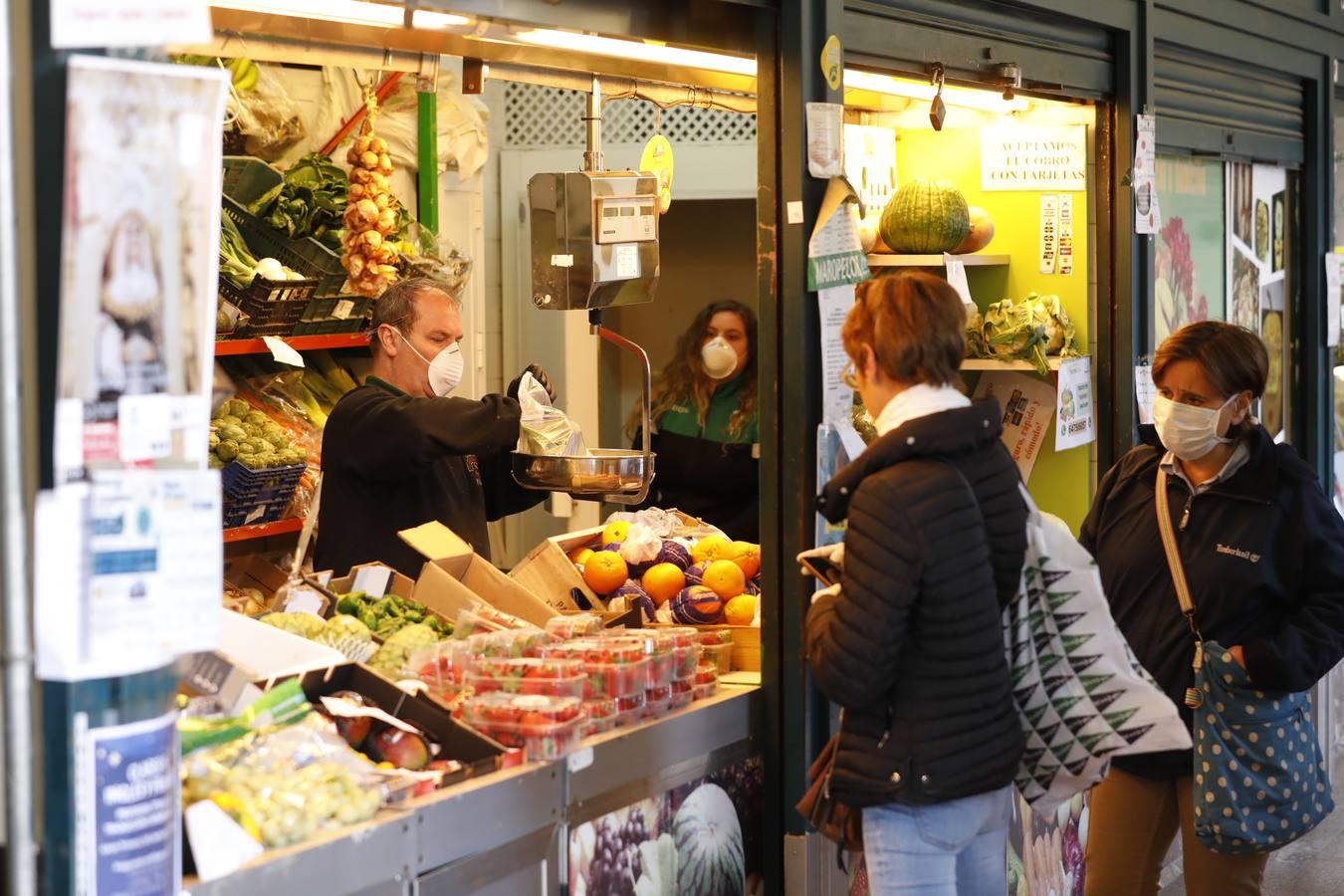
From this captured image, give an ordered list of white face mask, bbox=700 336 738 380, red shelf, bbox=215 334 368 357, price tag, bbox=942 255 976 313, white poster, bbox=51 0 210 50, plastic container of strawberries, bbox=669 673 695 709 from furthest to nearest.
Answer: white face mask, bbox=700 336 738 380 < red shelf, bbox=215 334 368 357 < price tag, bbox=942 255 976 313 < plastic container of strawberries, bbox=669 673 695 709 < white poster, bbox=51 0 210 50

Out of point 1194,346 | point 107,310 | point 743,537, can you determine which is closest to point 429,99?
point 743,537

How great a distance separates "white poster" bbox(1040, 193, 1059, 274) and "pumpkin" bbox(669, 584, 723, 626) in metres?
1.78

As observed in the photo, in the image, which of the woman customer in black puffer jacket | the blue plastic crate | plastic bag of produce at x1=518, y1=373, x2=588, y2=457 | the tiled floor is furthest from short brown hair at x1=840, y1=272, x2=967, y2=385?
the blue plastic crate

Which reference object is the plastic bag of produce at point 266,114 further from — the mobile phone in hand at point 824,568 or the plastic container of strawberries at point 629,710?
the mobile phone in hand at point 824,568

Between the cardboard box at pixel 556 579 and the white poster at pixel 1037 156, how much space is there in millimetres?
1954

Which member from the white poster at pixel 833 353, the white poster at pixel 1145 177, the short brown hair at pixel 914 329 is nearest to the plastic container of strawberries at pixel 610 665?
the white poster at pixel 833 353

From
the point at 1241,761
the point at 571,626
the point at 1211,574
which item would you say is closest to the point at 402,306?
the point at 571,626

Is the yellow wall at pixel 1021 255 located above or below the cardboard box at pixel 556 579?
above

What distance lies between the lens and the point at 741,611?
387 centimetres

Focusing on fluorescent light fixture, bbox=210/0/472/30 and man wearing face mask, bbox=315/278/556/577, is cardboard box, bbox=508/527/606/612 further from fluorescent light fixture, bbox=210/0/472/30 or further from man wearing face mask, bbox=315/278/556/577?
fluorescent light fixture, bbox=210/0/472/30

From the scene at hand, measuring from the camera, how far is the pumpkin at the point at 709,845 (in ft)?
11.2

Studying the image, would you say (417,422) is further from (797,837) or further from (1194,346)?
(1194,346)

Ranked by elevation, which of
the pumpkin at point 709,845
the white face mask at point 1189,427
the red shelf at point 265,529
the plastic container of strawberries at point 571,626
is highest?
the white face mask at point 1189,427

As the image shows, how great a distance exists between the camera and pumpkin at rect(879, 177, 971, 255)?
185 inches
